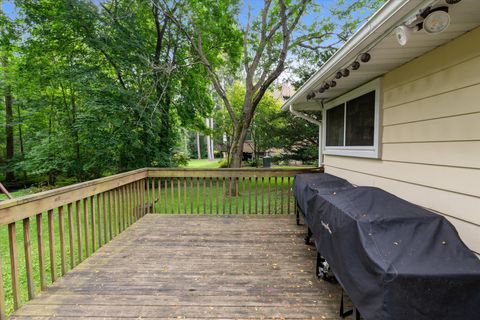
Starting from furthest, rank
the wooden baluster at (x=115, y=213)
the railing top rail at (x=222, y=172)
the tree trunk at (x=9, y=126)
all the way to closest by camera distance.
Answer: the tree trunk at (x=9, y=126)
the railing top rail at (x=222, y=172)
the wooden baluster at (x=115, y=213)

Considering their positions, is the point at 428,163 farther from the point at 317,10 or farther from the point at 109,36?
the point at 109,36

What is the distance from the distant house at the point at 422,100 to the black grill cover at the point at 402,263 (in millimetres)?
349

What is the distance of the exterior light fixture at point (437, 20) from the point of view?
138 centimetres

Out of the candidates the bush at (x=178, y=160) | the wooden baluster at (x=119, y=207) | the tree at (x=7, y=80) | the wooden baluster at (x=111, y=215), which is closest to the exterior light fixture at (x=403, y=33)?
the wooden baluster at (x=111, y=215)

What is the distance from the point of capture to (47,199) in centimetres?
227

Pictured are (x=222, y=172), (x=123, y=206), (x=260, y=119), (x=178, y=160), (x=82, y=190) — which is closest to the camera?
(x=82, y=190)

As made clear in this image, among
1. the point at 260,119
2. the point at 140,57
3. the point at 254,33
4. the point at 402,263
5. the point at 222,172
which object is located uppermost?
the point at 254,33

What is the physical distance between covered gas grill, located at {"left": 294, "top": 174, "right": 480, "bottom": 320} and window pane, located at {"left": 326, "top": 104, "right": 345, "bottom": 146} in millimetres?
2133

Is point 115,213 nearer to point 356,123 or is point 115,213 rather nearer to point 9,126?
point 356,123

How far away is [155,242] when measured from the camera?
133 inches

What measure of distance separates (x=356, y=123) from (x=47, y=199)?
3.41m

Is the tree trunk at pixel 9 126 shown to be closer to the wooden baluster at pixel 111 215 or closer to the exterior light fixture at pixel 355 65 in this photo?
the wooden baluster at pixel 111 215

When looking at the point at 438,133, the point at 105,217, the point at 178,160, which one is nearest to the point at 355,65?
the point at 438,133

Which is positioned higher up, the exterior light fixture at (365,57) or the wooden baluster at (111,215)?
the exterior light fixture at (365,57)
